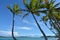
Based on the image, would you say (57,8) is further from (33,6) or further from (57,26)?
(57,26)

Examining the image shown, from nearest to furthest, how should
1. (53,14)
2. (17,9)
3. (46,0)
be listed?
(46,0), (53,14), (17,9)

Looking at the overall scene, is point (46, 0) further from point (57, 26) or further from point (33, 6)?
point (57, 26)

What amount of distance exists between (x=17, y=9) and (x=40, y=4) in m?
5.03

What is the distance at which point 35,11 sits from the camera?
2936cm

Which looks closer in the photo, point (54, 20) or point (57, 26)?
point (54, 20)

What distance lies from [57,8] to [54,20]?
112 inches

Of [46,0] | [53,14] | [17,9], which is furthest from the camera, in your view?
[17,9]

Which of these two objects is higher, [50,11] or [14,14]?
[14,14]

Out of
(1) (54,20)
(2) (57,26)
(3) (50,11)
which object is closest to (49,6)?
(3) (50,11)

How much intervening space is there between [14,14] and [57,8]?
7.68 metres

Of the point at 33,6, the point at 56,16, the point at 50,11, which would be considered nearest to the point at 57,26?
the point at 56,16

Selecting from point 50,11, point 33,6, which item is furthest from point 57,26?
point 33,6

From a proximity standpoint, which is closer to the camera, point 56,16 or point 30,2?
point 30,2

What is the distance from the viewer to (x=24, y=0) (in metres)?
29.0
